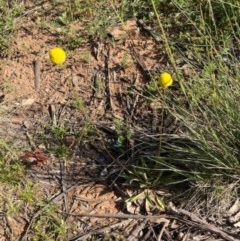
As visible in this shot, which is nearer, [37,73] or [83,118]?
[83,118]

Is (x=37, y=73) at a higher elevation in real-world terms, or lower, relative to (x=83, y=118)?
higher

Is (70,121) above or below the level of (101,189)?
above

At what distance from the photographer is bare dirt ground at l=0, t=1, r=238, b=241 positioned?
2.57 metres

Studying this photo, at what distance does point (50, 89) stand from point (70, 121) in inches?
10.8

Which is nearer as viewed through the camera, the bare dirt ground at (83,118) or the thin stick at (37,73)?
the bare dirt ground at (83,118)

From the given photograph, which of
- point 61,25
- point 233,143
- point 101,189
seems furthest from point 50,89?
point 233,143

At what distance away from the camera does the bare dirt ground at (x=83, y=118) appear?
257 centimetres

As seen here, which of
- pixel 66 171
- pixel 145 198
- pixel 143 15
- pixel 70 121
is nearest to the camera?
pixel 145 198

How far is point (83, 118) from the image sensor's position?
2.94 m

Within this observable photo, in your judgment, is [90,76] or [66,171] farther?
[90,76]

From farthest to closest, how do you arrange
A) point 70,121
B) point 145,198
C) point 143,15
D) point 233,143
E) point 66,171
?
1. point 143,15
2. point 70,121
3. point 66,171
4. point 145,198
5. point 233,143

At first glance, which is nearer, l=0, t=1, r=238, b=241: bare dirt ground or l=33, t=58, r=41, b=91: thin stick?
l=0, t=1, r=238, b=241: bare dirt ground

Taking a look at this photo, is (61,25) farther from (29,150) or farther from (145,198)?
(145,198)

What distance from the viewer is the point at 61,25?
3354 millimetres
